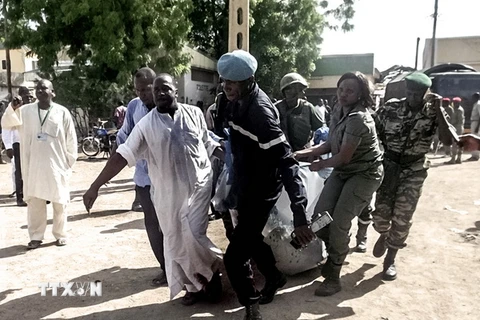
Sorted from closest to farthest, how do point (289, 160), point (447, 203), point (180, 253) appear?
point (289, 160)
point (180, 253)
point (447, 203)

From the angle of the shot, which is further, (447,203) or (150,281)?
(447,203)

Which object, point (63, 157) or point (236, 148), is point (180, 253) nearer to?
point (236, 148)

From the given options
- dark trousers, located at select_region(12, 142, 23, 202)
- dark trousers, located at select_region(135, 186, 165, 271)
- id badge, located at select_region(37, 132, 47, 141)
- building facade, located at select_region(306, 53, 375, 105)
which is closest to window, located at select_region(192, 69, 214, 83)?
building facade, located at select_region(306, 53, 375, 105)

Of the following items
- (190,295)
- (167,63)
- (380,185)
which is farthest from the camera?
(167,63)

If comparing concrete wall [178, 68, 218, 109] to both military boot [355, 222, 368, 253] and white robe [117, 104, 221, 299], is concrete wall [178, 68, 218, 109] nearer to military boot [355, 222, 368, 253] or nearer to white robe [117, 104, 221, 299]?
military boot [355, 222, 368, 253]

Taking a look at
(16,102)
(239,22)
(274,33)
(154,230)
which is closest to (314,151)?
(154,230)

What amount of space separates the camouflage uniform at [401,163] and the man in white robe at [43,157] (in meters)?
3.34

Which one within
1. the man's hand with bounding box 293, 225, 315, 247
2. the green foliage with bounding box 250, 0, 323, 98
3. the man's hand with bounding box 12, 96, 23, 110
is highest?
the green foliage with bounding box 250, 0, 323, 98

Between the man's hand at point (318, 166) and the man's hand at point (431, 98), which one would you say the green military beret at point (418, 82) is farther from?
the man's hand at point (318, 166)

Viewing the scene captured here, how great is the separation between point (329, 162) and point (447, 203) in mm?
4648

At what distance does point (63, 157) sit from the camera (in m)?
5.04

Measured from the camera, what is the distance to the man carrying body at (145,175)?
3.91 metres

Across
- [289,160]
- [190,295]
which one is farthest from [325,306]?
[289,160]

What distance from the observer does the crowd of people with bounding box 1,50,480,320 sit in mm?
2926
